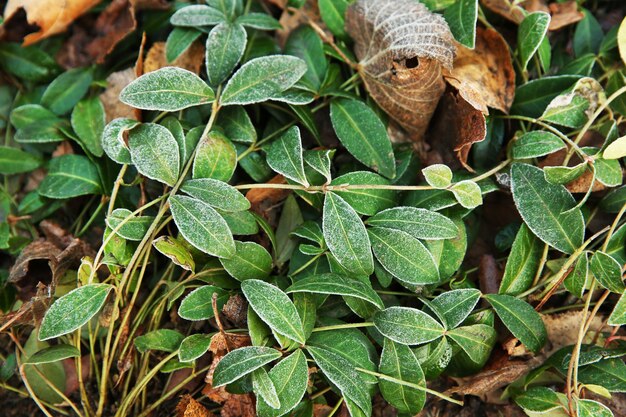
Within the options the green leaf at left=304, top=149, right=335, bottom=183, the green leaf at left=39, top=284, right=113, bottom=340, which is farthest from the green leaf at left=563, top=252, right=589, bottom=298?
the green leaf at left=39, top=284, right=113, bottom=340

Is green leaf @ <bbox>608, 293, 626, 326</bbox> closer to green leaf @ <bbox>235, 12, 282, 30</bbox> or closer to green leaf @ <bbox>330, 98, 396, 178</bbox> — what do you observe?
green leaf @ <bbox>330, 98, 396, 178</bbox>

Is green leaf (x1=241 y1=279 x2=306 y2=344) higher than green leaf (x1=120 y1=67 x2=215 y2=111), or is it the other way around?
green leaf (x1=120 y1=67 x2=215 y2=111)

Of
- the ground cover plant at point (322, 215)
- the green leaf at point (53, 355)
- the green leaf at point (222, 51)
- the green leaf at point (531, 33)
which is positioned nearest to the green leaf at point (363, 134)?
the ground cover plant at point (322, 215)

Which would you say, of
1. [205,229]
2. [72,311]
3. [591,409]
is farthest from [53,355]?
[591,409]

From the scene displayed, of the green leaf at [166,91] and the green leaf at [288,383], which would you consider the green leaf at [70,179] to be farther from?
the green leaf at [288,383]

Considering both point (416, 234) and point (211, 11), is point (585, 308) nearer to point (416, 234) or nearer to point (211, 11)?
point (416, 234)
